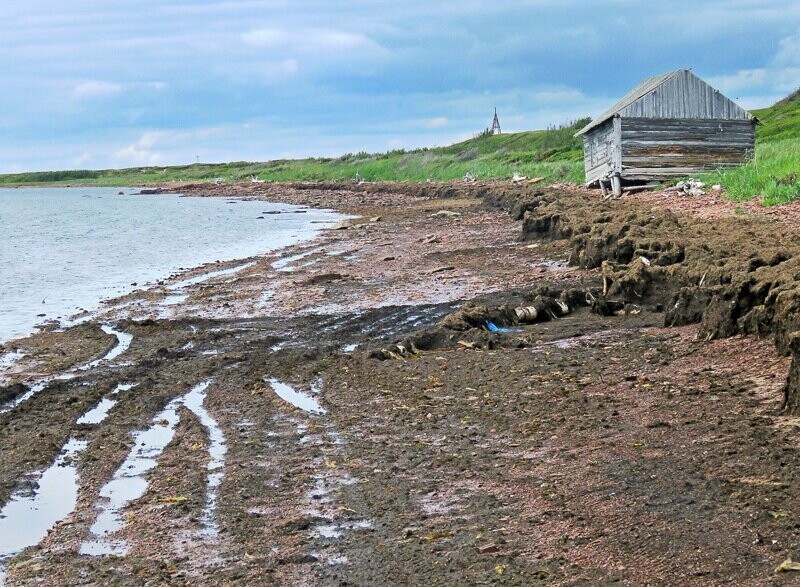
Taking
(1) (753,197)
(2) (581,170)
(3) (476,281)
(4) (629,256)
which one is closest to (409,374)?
(4) (629,256)

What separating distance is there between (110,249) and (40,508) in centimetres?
2946

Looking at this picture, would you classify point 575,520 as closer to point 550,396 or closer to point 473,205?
point 550,396

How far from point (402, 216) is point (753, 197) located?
19930 millimetres

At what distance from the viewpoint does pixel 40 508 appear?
7031 mm

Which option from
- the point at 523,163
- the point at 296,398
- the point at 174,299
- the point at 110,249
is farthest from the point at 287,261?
the point at 523,163

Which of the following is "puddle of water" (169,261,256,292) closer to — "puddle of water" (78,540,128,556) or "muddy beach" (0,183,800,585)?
"muddy beach" (0,183,800,585)

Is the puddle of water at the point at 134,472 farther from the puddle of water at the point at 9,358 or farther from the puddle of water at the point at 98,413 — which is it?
the puddle of water at the point at 9,358

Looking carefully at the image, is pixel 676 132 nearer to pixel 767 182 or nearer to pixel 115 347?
pixel 767 182

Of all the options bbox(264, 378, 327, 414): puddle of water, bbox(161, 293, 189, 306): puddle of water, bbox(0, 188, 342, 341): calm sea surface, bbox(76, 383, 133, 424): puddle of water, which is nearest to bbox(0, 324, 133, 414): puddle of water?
bbox(76, 383, 133, 424): puddle of water

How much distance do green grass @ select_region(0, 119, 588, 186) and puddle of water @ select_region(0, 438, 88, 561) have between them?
32935mm

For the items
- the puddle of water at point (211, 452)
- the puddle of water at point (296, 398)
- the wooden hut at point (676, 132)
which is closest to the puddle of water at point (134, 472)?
the puddle of water at point (211, 452)

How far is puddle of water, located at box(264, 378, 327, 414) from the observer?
9211 millimetres

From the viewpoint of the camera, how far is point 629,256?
1528 cm

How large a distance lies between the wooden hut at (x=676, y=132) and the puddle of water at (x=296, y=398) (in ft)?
71.5
